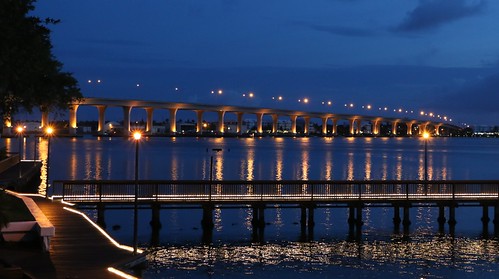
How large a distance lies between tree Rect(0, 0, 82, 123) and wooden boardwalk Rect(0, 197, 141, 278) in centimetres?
395

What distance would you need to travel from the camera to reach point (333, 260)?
2794cm

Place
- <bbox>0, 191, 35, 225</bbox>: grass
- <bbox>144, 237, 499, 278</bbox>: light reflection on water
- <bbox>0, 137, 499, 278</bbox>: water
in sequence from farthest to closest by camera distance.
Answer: <bbox>0, 137, 499, 278</bbox>: water, <bbox>144, 237, 499, 278</bbox>: light reflection on water, <bbox>0, 191, 35, 225</bbox>: grass

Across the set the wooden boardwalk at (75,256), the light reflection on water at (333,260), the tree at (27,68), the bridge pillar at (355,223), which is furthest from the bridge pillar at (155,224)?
the tree at (27,68)

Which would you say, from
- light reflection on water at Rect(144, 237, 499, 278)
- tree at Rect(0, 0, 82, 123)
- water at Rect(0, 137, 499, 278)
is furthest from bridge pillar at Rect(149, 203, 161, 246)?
tree at Rect(0, 0, 82, 123)

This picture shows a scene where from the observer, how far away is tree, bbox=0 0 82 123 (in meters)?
14.5

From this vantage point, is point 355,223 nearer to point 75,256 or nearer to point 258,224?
point 258,224

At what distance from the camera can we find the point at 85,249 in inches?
713

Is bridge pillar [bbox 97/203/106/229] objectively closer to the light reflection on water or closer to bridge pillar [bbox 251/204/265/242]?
the light reflection on water

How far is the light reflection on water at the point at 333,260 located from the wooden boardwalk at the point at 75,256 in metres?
4.23

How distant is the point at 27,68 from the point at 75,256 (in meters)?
5.19

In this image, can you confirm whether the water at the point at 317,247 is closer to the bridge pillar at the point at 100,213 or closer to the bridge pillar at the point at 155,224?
the bridge pillar at the point at 155,224

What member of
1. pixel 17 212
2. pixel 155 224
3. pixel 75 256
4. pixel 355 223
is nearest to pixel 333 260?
pixel 355 223

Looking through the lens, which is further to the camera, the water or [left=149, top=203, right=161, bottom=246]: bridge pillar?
[left=149, top=203, right=161, bottom=246]: bridge pillar

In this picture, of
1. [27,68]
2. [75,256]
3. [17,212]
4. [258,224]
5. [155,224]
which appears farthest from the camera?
[258,224]
